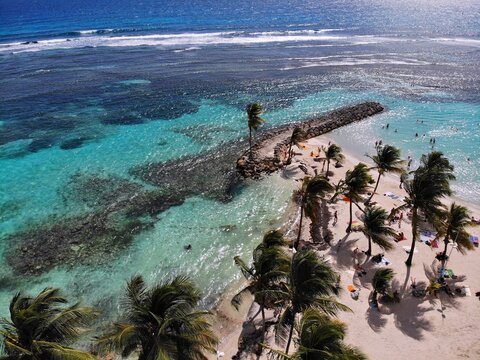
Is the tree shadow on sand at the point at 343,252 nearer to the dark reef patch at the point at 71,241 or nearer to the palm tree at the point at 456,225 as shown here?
the palm tree at the point at 456,225

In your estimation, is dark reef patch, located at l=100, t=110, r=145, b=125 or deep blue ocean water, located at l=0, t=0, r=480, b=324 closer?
deep blue ocean water, located at l=0, t=0, r=480, b=324

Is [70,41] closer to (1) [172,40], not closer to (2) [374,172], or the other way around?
(1) [172,40]

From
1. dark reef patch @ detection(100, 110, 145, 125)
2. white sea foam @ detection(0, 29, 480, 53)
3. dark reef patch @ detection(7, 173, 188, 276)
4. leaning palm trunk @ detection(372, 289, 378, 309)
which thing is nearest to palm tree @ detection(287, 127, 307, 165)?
dark reef patch @ detection(7, 173, 188, 276)

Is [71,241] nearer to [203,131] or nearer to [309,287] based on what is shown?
[309,287]

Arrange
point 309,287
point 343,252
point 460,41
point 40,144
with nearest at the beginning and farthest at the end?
1. point 309,287
2. point 343,252
3. point 40,144
4. point 460,41

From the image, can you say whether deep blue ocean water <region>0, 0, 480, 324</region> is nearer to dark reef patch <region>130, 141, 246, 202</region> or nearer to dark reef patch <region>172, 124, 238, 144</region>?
dark reef patch <region>172, 124, 238, 144</region>

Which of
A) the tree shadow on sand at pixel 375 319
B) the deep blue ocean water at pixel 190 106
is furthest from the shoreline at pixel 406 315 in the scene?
the deep blue ocean water at pixel 190 106

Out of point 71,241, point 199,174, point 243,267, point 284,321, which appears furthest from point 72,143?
point 284,321
